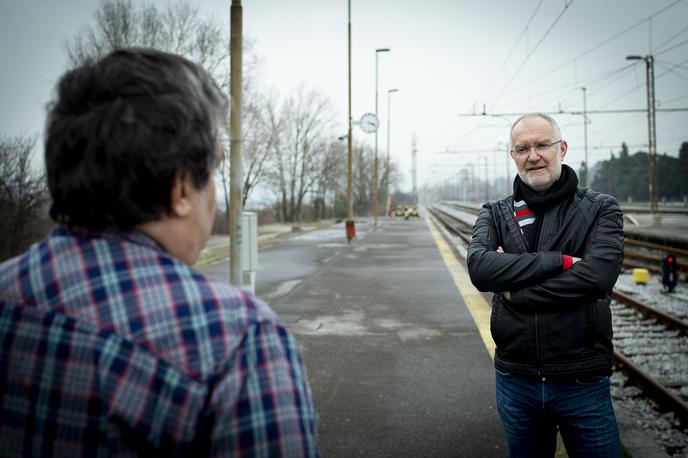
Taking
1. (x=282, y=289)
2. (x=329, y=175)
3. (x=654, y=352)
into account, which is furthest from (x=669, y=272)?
(x=329, y=175)

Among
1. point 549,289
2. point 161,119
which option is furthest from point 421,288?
point 161,119

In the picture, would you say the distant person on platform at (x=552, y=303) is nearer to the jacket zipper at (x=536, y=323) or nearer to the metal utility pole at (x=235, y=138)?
the jacket zipper at (x=536, y=323)

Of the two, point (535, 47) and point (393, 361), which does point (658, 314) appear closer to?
point (393, 361)

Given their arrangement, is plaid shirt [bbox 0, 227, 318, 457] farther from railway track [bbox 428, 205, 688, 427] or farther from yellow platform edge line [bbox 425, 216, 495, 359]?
yellow platform edge line [bbox 425, 216, 495, 359]

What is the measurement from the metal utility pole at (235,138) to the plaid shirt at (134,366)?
524 cm

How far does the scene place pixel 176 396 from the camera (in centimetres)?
79

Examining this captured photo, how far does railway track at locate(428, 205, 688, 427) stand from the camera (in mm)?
4574

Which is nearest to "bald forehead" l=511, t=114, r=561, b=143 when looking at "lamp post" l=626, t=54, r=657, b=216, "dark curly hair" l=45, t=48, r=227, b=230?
"dark curly hair" l=45, t=48, r=227, b=230

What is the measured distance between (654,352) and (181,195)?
6541 millimetres

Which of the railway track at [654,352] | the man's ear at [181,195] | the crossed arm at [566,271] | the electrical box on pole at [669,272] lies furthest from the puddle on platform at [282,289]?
the man's ear at [181,195]

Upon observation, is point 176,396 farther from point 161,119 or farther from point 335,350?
point 335,350

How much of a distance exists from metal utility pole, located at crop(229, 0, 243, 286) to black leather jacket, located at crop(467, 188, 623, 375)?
13.9 feet

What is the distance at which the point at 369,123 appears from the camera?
20.4m

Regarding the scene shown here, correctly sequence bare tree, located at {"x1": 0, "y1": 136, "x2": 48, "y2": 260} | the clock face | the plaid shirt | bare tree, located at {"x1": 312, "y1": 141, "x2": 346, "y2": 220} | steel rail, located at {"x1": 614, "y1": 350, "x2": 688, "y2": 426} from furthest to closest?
bare tree, located at {"x1": 312, "y1": 141, "x2": 346, "y2": 220}
the clock face
bare tree, located at {"x1": 0, "y1": 136, "x2": 48, "y2": 260}
steel rail, located at {"x1": 614, "y1": 350, "x2": 688, "y2": 426}
the plaid shirt
